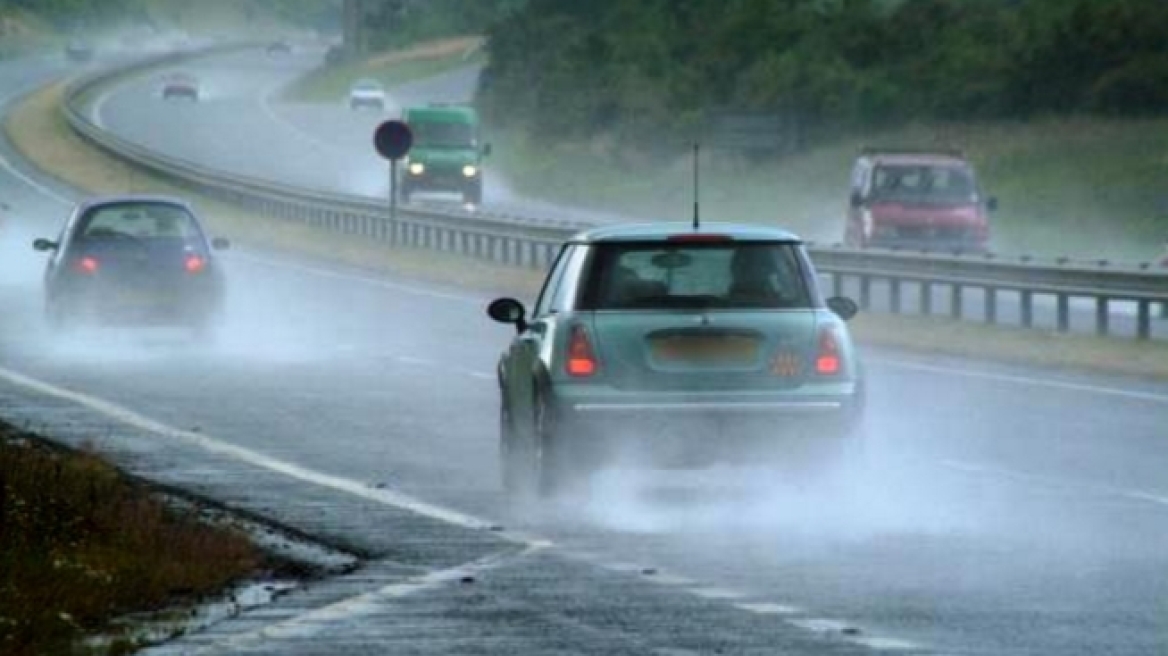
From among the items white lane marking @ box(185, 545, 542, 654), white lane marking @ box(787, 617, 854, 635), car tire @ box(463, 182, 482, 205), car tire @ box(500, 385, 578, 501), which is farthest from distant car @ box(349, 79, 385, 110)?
white lane marking @ box(787, 617, 854, 635)

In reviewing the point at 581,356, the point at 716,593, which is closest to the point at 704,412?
the point at 581,356

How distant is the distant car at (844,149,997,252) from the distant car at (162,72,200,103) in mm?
103325

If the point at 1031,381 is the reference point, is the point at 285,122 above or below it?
below

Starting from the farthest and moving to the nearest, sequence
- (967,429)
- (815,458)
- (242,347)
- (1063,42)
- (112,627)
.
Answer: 1. (1063,42)
2. (242,347)
3. (967,429)
4. (815,458)
5. (112,627)

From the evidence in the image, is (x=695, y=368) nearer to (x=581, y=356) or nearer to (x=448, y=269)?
(x=581, y=356)

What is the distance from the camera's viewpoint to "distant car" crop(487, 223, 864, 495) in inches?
739

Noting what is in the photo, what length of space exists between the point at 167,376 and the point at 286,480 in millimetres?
11755

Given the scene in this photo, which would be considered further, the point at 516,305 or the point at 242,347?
the point at 242,347

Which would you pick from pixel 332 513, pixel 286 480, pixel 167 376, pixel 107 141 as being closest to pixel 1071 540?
pixel 332 513

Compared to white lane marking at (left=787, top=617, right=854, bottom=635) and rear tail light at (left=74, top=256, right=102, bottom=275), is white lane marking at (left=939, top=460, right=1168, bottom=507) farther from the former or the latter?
rear tail light at (left=74, top=256, right=102, bottom=275)

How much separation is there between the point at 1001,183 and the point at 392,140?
68.9 feet

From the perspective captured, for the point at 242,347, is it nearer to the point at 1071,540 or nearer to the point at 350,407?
the point at 350,407

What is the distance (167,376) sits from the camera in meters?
33.0

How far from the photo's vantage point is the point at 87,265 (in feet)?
127
